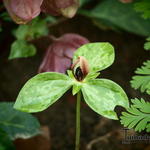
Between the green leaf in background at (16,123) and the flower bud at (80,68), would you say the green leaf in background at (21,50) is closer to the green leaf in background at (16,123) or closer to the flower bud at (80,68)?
the green leaf in background at (16,123)

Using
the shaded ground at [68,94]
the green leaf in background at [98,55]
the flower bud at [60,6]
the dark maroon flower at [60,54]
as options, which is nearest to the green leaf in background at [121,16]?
the shaded ground at [68,94]

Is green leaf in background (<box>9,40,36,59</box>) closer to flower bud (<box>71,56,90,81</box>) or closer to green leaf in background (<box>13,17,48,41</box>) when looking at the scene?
green leaf in background (<box>13,17,48,41</box>)

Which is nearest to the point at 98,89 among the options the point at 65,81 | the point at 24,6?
the point at 65,81

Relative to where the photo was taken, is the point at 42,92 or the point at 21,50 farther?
the point at 21,50

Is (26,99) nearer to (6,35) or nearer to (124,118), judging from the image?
(124,118)

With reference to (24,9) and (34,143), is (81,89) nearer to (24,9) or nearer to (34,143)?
(24,9)

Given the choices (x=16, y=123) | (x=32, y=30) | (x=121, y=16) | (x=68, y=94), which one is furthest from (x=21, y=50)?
(x=121, y=16)

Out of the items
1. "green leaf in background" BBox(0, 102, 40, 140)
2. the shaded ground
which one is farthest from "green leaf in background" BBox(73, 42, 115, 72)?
the shaded ground

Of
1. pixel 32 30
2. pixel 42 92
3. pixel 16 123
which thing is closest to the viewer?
pixel 42 92
